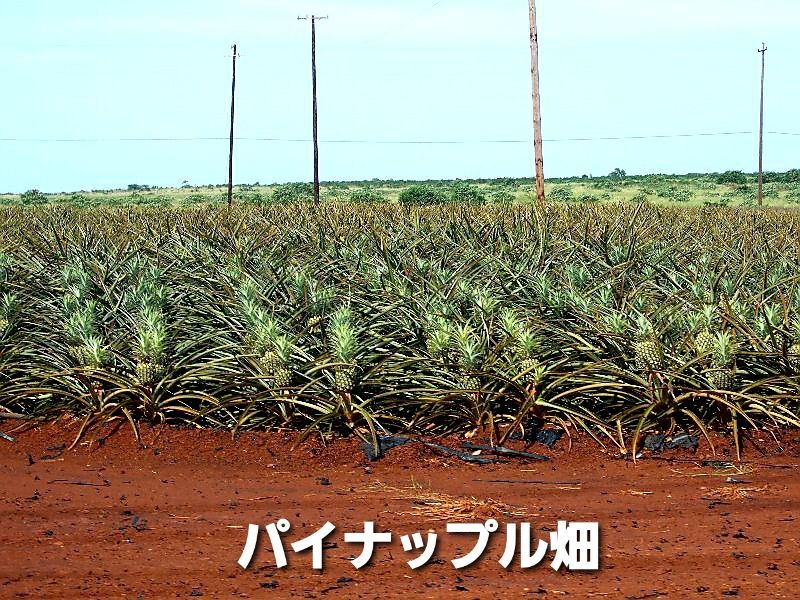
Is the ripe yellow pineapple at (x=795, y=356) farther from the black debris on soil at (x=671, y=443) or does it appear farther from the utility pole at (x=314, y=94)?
the utility pole at (x=314, y=94)

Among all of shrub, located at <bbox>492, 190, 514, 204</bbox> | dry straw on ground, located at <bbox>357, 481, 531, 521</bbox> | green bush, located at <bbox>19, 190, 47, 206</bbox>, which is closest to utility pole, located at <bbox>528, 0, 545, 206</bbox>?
shrub, located at <bbox>492, 190, 514, 204</bbox>

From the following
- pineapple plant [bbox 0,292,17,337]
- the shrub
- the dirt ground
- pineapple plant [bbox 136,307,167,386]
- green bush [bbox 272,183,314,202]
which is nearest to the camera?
the dirt ground

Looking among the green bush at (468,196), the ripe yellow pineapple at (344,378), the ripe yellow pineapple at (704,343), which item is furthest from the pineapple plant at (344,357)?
the green bush at (468,196)

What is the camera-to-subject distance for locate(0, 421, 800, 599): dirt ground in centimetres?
369

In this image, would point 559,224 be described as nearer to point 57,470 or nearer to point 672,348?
point 672,348

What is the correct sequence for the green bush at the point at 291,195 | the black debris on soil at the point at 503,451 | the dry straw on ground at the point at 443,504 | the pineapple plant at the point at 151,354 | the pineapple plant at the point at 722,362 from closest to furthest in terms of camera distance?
the dry straw on ground at the point at 443,504 → the black debris on soil at the point at 503,451 → the pineapple plant at the point at 722,362 → the pineapple plant at the point at 151,354 → the green bush at the point at 291,195

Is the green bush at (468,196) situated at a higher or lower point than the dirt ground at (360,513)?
higher

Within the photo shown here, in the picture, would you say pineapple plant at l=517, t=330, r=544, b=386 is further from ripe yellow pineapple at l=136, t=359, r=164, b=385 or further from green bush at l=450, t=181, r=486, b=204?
green bush at l=450, t=181, r=486, b=204

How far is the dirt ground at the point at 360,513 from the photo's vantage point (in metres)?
3.69

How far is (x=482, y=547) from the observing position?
393cm

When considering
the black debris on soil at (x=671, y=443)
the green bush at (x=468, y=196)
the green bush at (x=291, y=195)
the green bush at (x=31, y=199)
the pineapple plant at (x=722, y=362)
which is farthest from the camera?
the green bush at (x=31, y=199)

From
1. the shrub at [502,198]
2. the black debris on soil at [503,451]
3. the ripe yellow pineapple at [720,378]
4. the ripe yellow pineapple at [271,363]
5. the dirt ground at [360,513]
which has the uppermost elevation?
the shrub at [502,198]

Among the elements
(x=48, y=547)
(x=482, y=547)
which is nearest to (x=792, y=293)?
(x=482, y=547)

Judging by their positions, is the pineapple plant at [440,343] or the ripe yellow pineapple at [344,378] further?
the pineapple plant at [440,343]
